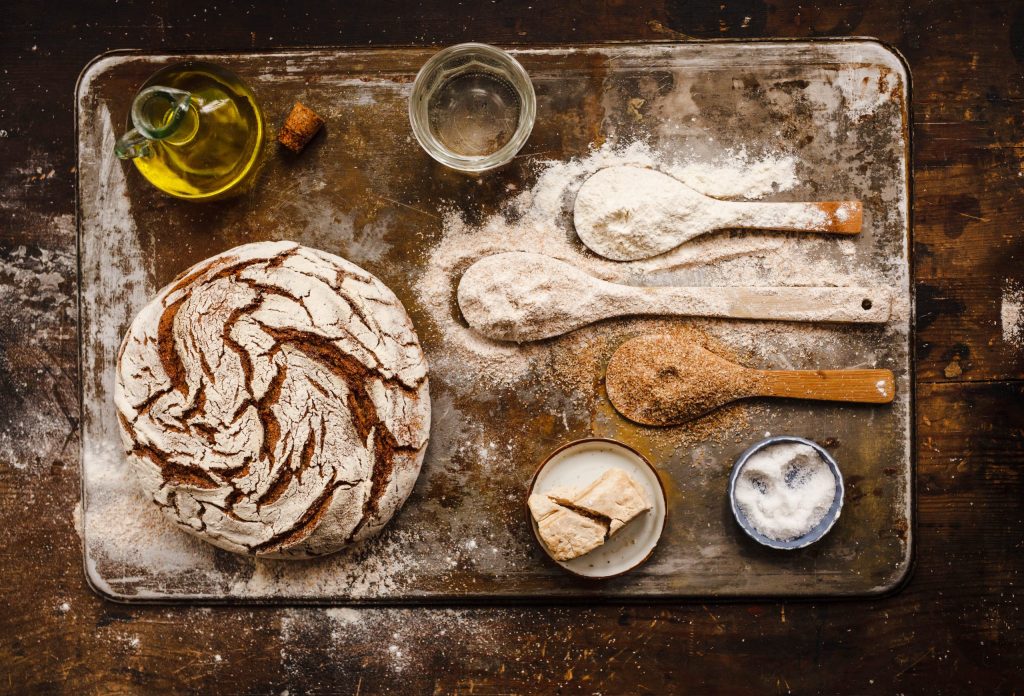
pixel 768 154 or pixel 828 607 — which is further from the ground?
pixel 768 154

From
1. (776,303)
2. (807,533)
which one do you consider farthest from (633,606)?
(776,303)

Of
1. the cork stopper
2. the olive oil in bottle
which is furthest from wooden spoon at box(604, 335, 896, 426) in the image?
the olive oil in bottle

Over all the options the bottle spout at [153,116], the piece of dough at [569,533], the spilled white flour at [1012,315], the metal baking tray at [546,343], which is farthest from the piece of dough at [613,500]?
the bottle spout at [153,116]

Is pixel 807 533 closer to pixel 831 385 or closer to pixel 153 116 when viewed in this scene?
pixel 831 385

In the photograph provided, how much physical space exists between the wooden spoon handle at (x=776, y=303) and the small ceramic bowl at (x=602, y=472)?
1.12ft

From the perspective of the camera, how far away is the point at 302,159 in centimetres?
158

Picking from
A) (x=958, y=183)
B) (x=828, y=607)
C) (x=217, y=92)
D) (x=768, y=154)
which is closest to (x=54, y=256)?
(x=217, y=92)

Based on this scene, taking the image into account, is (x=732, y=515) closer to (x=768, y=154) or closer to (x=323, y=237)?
(x=768, y=154)

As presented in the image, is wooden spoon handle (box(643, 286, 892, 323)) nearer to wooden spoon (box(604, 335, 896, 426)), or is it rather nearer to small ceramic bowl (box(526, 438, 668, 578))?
wooden spoon (box(604, 335, 896, 426))

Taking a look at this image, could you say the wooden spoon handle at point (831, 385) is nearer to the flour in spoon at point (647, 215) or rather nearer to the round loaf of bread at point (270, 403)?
the flour in spoon at point (647, 215)

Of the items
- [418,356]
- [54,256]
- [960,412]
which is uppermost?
[54,256]

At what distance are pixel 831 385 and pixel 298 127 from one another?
4.49 ft

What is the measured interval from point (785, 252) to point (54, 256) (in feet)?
5.74

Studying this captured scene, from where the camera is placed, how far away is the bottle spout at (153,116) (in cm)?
135
